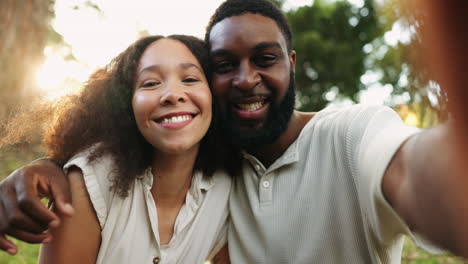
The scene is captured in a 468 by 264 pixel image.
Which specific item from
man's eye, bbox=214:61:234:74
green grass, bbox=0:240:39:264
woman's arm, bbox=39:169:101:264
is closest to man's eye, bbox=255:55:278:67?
man's eye, bbox=214:61:234:74

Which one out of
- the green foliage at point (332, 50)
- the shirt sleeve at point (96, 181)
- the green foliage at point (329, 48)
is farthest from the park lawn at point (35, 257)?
the green foliage at point (329, 48)

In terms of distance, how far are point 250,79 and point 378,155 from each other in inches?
40.2

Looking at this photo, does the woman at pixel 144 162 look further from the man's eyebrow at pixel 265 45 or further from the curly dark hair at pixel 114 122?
the man's eyebrow at pixel 265 45

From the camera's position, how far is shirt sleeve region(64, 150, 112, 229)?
6.52ft

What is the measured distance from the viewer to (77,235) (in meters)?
1.93

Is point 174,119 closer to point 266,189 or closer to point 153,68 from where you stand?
point 153,68

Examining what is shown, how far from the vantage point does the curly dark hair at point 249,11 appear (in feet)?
7.80

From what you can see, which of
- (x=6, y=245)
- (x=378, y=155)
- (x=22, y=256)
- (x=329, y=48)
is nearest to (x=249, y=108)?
(x=378, y=155)

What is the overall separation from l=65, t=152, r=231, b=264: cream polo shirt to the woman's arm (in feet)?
0.11

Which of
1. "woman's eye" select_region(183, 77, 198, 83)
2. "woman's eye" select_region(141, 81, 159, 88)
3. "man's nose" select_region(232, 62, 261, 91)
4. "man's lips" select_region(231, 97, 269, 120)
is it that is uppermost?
"woman's eye" select_region(141, 81, 159, 88)

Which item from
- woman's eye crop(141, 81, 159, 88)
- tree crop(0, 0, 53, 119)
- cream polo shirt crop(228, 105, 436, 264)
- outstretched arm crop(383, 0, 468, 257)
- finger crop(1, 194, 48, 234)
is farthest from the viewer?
tree crop(0, 0, 53, 119)

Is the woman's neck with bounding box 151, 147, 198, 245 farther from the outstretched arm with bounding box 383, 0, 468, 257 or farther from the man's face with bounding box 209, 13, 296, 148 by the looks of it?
the outstretched arm with bounding box 383, 0, 468, 257

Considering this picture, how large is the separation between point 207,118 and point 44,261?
40.1 inches

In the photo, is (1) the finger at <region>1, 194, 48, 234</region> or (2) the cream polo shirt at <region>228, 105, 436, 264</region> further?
(2) the cream polo shirt at <region>228, 105, 436, 264</region>
